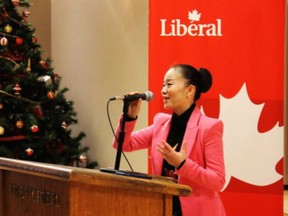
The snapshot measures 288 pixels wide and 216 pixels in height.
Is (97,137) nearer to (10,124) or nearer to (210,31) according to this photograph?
(10,124)

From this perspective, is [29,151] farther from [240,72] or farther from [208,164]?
[208,164]

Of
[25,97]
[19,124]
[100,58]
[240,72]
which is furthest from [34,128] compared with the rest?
[240,72]

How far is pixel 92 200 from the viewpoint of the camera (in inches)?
49.5

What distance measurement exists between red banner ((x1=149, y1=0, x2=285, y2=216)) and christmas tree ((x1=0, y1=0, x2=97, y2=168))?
4.60ft

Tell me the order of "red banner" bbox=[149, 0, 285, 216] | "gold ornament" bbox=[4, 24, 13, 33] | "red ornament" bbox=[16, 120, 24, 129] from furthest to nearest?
"gold ornament" bbox=[4, 24, 13, 33] < "red ornament" bbox=[16, 120, 24, 129] < "red banner" bbox=[149, 0, 285, 216]

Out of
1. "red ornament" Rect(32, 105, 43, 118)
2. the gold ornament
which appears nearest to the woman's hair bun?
"red ornament" Rect(32, 105, 43, 118)

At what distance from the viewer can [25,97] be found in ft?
13.3

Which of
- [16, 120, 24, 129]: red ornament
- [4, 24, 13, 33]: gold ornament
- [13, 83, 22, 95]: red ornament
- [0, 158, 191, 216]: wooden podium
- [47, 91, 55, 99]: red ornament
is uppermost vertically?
[4, 24, 13, 33]: gold ornament

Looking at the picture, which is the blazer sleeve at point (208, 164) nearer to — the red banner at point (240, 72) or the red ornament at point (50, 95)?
the red banner at point (240, 72)

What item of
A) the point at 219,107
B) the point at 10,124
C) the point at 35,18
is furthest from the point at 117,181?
the point at 35,18

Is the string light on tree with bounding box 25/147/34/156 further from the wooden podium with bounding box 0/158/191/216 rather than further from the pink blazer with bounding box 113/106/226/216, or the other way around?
the wooden podium with bounding box 0/158/191/216

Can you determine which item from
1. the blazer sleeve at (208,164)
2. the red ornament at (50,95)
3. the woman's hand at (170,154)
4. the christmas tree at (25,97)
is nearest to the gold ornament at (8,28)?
the christmas tree at (25,97)

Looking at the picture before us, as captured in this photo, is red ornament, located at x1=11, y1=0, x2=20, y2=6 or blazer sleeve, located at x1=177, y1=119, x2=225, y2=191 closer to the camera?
blazer sleeve, located at x1=177, y1=119, x2=225, y2=191

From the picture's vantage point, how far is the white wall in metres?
4.27
